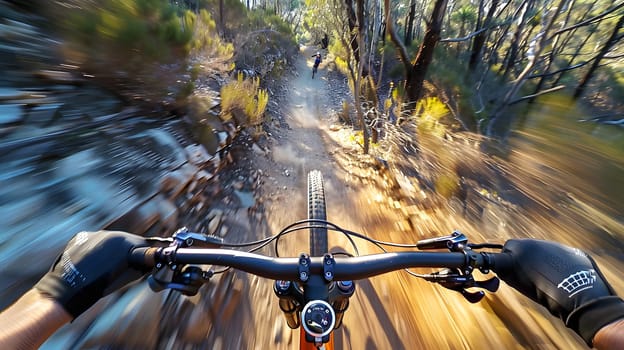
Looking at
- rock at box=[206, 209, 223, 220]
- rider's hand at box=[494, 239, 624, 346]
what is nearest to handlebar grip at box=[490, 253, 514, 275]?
rider's hand at box=[494, 239, 624, 346]

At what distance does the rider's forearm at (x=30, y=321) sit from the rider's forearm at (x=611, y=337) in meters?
1.57

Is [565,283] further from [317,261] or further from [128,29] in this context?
[128,29]

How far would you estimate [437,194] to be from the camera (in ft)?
9.64

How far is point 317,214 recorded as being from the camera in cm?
208

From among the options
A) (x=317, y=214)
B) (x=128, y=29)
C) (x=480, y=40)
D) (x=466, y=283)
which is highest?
(x=480, y=40)

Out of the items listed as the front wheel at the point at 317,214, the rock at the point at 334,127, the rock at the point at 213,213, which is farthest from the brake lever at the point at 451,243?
the rock at the point at 334,127

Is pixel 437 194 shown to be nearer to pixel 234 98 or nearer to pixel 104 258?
pixel 104 258

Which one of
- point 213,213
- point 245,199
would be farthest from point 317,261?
point 245,199

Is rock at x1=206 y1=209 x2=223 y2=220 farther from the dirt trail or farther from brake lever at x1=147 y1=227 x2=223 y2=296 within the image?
brake lever at x1=147 y1=227 x2=223 y2=296

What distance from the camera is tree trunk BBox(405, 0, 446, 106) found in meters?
4.19

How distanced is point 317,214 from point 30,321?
1639 millimetres

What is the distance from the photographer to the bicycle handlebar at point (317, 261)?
2.82ft

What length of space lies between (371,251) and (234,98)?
12.3ft

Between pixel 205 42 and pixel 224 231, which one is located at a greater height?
pixel 205 42
